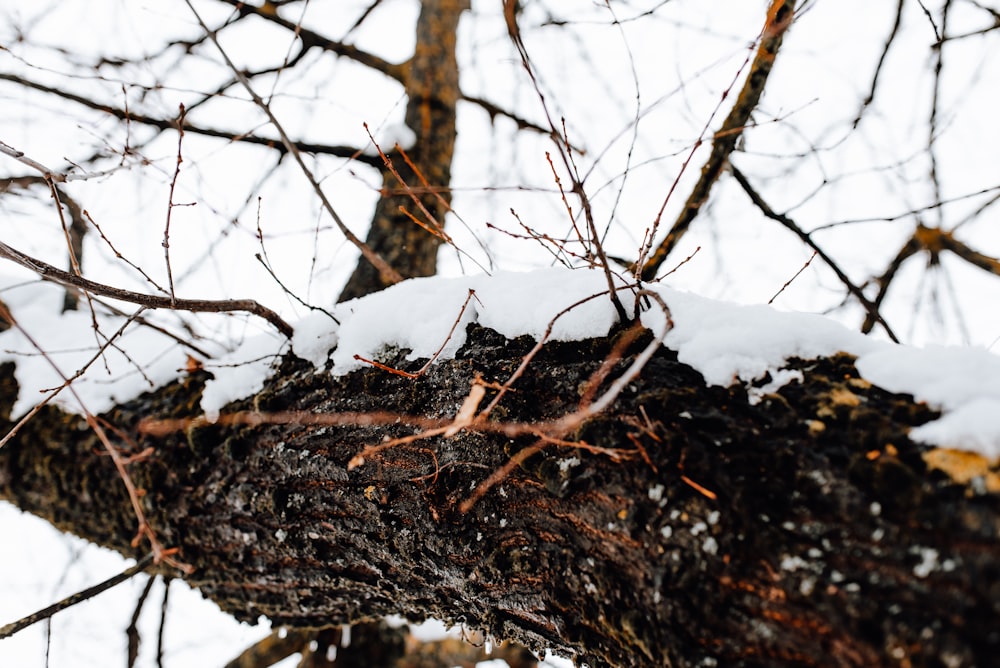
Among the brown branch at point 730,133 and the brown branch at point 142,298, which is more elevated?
the brown branch at point 730,133

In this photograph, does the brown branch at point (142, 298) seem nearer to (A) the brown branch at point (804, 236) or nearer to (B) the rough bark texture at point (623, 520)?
(B) the rough bark texture at point (623, 520)

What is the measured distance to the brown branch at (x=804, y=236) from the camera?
170 centimetres

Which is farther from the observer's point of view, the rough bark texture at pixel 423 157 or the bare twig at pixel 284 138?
the rough bark texture at pixel 423 157

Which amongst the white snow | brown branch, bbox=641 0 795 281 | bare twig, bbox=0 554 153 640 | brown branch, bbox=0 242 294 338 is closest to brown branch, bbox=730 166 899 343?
brown branch, bbox=641 0 795 281

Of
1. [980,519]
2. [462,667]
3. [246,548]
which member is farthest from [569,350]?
[462,667]

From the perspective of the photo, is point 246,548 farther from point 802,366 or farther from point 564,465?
point 802,366

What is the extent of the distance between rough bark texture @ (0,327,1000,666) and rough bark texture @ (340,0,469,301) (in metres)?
1.02

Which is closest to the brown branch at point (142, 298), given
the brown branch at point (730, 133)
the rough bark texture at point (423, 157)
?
the rough bark texture at point (423, 157)

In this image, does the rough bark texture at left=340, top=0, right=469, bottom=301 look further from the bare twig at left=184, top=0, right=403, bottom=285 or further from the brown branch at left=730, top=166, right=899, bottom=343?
the brown branch at left=730, top=166, right=899, bottom=343

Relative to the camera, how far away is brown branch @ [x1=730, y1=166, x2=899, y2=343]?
1704mm

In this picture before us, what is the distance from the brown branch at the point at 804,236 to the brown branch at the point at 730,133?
0.18 meters

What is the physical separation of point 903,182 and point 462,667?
9.96 ft

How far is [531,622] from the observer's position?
1.00 metres

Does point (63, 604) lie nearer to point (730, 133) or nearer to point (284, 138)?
point (284, 138)
